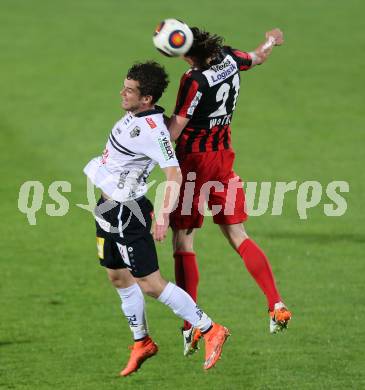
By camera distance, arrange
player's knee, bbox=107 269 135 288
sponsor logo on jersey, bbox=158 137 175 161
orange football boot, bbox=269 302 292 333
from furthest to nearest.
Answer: player's knee, bbox=107 269 135 288 → orange football boot, bbox=269 302 292 333 → sponsor logo on jersey, bbox=158 137 175 161

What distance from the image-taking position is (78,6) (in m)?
38.4

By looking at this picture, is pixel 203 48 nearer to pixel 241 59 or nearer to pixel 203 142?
pixel 241 59

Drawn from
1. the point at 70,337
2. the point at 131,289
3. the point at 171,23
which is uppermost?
the point at 171,23

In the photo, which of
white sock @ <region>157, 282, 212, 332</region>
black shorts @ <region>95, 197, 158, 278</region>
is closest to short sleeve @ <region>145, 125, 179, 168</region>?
black shorts @ <region>95, 197, 158, 278</region>

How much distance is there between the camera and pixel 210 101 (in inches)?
457

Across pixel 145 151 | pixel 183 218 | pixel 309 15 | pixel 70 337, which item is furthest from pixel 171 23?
pixel 309 15

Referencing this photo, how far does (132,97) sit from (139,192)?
0.95 meters

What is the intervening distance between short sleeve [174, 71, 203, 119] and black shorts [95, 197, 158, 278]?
0.93 metres

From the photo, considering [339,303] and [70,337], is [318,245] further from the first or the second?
[70,337]

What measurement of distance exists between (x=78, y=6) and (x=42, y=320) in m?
22.7

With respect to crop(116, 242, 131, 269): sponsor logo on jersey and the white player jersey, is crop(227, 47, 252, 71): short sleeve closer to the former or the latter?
the white player jersey

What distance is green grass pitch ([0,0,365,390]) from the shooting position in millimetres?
15461

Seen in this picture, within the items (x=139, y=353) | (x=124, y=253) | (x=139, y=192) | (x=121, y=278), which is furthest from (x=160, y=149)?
(x=139, y=353)

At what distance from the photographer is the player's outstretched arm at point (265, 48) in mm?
12336
